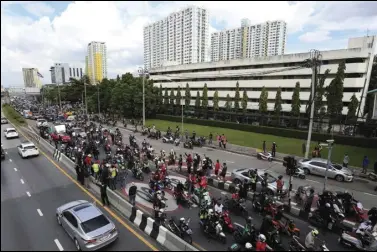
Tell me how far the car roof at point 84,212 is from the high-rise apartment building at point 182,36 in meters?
115

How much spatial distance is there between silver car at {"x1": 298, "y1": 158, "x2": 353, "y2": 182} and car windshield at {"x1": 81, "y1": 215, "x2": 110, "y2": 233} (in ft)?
55.9

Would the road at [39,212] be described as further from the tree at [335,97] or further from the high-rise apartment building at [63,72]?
the high-rise apartment building at [63,72]

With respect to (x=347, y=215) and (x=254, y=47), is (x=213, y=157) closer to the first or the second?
(x=347, y=215)

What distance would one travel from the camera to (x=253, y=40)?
12762 centimetres

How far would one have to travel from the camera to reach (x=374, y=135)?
3203cm

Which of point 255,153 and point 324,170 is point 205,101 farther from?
point 324,170

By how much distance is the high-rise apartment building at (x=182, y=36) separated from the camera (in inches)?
4963

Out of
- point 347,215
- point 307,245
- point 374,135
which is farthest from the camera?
point 374,135

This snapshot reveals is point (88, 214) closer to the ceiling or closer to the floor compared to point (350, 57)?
closer to the floor

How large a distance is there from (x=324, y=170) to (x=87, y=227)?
58.7 ft

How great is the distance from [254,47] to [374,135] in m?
105

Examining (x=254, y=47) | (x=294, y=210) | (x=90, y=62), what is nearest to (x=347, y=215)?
(x=294, y=210)

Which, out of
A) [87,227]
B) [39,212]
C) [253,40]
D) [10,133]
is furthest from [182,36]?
[87,227]

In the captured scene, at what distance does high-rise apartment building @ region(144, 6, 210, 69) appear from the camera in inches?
4963
